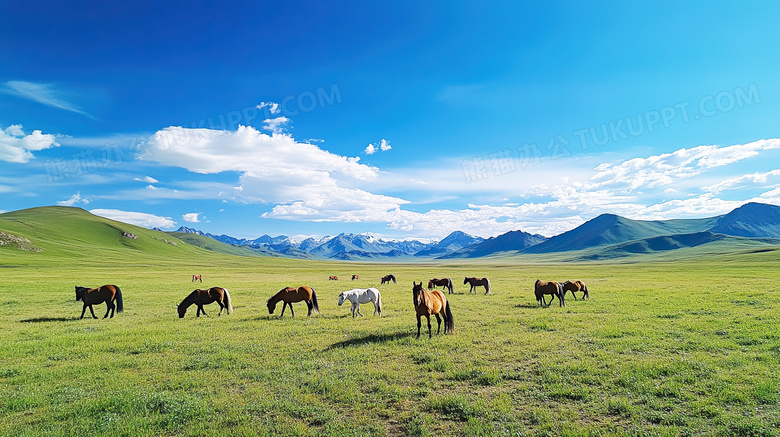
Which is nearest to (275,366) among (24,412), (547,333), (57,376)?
(24,412)

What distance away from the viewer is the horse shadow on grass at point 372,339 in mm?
13459

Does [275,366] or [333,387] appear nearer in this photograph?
[333,387]

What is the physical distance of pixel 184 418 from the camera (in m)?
7.55

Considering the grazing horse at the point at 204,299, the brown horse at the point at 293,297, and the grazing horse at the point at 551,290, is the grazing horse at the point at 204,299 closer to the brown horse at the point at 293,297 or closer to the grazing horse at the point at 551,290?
the brown horse at the point at 293,297

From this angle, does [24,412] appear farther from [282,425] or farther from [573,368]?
[573,368]

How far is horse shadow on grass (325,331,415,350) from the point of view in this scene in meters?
13.5

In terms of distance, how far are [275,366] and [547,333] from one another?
456 inches

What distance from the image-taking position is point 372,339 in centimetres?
1427

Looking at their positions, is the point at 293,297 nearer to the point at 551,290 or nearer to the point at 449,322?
the point at 449,322

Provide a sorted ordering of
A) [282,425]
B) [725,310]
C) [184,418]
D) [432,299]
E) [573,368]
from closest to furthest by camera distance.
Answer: [282,425], [184,418], [573,368], [432,299], [725,310]

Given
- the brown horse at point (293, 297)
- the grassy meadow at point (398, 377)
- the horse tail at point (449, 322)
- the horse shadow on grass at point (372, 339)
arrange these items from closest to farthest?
the grassy meadow at point (398, 377)
the horse shadow on grass at point (372, 339)
the horse tail at point (449, 322)
the brown horse at point (293, 297)

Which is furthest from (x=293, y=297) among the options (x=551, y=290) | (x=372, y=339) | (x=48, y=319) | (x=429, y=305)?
(x=551, y=290)


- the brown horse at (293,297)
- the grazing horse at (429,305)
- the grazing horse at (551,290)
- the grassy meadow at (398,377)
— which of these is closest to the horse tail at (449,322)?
the grazing horse at (429,305)

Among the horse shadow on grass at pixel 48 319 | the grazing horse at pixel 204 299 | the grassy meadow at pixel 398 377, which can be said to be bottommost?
the grassy meadow at pixel 398 377
